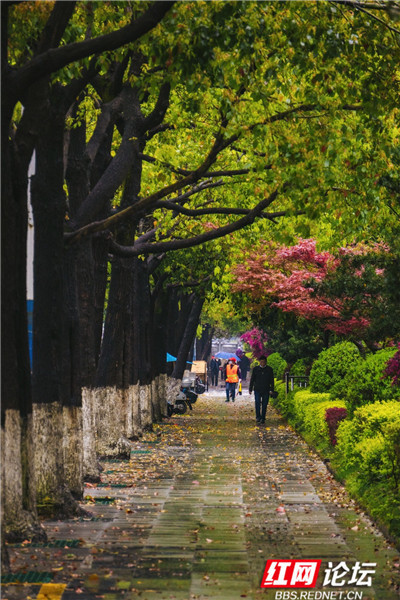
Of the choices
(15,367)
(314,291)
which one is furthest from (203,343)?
(15,367)

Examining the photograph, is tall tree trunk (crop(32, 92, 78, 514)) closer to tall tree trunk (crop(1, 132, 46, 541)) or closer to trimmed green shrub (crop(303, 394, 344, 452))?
tall tree trunk (crop(1, 132, 46, 541))

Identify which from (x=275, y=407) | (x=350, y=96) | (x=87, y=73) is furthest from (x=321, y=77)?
(x=275, y=407)

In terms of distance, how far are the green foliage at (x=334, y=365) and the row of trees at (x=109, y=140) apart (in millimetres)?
8053

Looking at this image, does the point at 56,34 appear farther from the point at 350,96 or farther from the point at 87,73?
the point at 350,96

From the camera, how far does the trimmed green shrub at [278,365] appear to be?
4716 centimetres

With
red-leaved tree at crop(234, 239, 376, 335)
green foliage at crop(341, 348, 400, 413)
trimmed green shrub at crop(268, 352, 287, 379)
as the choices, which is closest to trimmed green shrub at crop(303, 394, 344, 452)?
green foliage at crop(341, 348, 400, 413)

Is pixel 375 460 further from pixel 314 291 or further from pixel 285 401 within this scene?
pixel 285 401

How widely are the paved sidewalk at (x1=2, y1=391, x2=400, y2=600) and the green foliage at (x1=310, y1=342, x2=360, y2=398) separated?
6.60m

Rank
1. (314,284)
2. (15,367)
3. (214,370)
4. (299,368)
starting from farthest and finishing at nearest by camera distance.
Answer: (214,370)
(299,368)
(314,284)
(15,367)

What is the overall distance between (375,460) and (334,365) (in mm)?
13933

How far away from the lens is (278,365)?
49.4 metres

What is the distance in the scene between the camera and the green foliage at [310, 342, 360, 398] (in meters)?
27.6

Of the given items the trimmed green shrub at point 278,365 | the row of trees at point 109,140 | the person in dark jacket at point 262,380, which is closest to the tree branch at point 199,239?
the row of trees at point 109,140

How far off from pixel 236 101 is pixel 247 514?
5.54 meters
